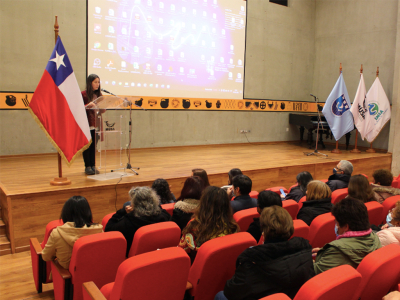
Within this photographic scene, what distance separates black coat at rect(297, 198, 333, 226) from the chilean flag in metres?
2.51

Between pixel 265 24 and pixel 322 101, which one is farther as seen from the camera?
pixel 322 101

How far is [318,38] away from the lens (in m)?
9.62

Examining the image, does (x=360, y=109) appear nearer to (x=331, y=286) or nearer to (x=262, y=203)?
(x=262, y=203)

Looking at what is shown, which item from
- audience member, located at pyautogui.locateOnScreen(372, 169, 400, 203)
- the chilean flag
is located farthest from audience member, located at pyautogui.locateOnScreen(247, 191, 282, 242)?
the chilean flag

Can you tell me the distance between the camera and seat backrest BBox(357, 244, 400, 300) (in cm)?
165

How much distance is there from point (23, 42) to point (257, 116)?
568 cm

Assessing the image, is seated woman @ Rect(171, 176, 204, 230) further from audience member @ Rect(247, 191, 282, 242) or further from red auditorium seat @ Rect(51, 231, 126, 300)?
red auditorium seat @ Rect(51, 231, 126, 300)

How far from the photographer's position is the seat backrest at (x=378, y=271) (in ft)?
5.42

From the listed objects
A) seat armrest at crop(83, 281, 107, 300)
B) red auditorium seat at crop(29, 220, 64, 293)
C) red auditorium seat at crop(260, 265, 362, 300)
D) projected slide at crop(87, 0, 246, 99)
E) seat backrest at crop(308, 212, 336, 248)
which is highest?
projected slide at crop(87, 0, 246, 99)

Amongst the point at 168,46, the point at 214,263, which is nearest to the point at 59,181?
the point at 214,263

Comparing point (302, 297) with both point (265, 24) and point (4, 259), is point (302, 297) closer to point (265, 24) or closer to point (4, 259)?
point (4, 259)

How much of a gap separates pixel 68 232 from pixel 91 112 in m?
2.48

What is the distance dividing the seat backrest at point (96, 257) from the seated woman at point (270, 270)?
29.7 inches

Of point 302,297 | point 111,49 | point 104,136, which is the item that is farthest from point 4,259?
point 111,49
